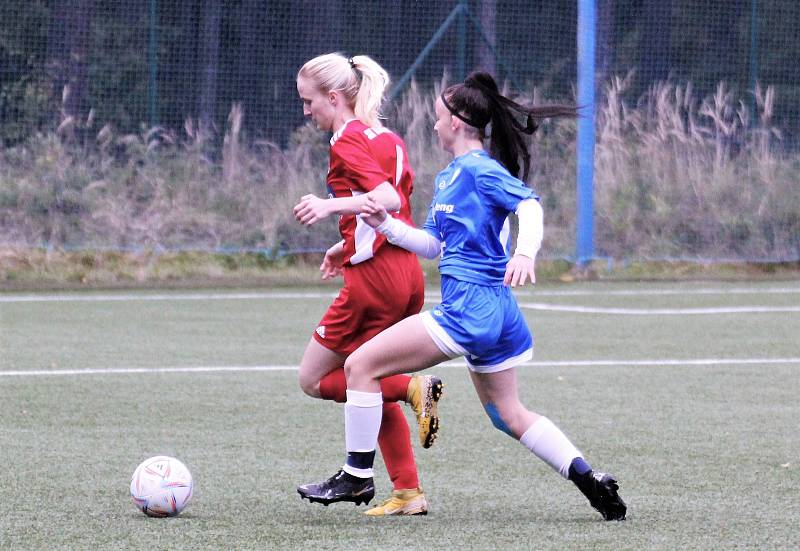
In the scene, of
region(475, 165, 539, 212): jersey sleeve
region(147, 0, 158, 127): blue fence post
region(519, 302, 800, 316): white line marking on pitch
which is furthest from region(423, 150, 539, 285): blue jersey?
region(147, 0, 158, 127): blue fence post

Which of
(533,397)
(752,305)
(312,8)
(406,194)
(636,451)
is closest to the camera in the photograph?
(406,194)

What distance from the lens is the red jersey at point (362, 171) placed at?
17.2ft

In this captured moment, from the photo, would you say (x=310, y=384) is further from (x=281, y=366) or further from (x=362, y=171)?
(x=281, y=366)

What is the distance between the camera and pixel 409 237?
16.9ft

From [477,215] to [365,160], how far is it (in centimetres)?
47

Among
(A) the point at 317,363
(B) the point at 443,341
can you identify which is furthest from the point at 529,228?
(A) the point at 317,363

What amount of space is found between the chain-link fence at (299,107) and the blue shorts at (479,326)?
387 inches

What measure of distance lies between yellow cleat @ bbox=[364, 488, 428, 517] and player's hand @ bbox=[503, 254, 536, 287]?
3.00 ft

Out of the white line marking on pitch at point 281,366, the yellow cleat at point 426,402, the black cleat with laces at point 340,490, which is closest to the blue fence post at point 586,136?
the white line marking on pitch at point 281,366

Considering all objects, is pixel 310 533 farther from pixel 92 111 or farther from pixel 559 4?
pixel 559 4

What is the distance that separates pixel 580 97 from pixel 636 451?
30.5 ft

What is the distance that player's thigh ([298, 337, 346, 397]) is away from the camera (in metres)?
5.44

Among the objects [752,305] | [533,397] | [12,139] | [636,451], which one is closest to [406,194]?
[636,451]

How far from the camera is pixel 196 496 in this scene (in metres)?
5.49
